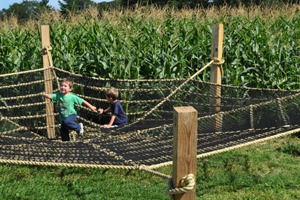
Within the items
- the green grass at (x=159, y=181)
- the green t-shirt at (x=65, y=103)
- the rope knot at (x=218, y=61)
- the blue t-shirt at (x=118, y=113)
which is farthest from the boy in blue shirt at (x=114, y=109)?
the rope knot at (x=218, y=61)

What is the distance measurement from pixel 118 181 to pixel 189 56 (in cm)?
257

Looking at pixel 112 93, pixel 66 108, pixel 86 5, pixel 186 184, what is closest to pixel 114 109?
pixel 112 93

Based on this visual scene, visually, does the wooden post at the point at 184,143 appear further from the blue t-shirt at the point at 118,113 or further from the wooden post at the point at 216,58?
the blue t-shirt at the point at 118,113

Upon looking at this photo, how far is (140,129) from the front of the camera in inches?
170

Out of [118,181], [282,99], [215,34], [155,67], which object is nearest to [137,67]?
[155,67]

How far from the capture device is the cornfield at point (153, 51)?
607cm

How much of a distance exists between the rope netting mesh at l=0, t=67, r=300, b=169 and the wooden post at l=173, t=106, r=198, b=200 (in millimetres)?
687

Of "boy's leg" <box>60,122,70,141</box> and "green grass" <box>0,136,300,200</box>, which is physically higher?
"boy's leg" <box>60,122,70,141</box>

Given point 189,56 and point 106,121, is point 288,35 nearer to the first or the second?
point 189,56

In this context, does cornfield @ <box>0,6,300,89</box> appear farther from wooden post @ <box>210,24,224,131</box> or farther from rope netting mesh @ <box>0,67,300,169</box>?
wooden post @ <box>210,24,224,131</box>

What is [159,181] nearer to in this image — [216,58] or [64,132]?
[64,132]

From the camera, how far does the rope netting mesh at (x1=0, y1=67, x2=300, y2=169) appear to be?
3178mm

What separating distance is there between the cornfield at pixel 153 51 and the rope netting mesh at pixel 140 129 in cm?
41

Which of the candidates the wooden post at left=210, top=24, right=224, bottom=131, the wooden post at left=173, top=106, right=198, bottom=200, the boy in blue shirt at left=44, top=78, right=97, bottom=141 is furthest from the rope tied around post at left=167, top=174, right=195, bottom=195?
the boy in blue shirt at left=44, top=78, right=97, bottom=141
